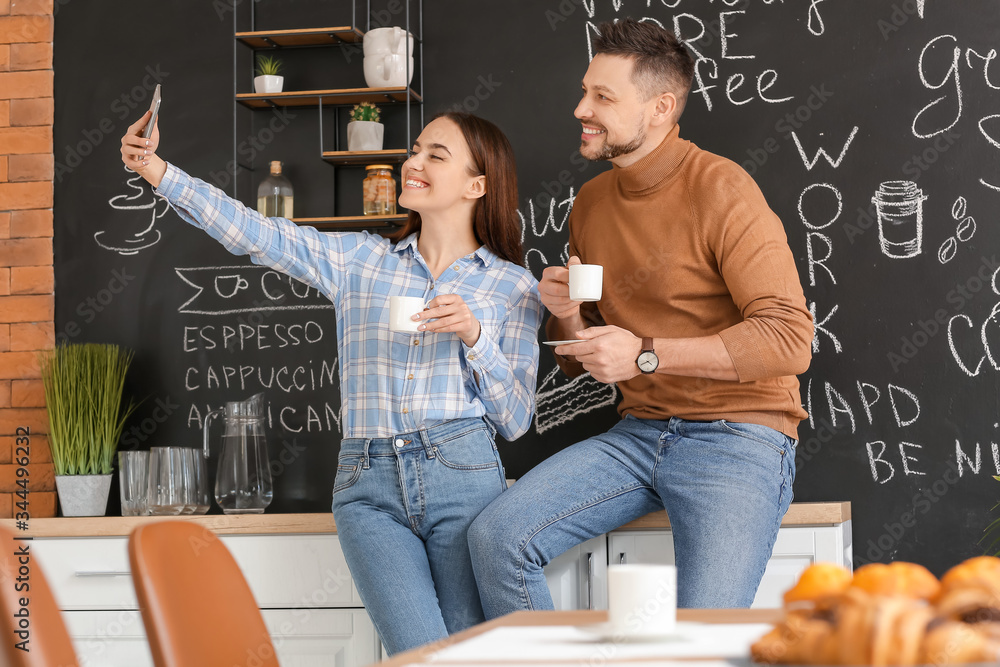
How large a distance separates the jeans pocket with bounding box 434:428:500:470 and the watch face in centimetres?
40

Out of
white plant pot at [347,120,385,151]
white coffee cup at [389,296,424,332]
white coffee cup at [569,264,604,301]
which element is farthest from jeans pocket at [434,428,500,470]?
white plant pot at [347,120,385,151]

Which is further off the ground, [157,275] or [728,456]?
[157,275]

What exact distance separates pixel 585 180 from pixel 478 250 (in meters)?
0.60

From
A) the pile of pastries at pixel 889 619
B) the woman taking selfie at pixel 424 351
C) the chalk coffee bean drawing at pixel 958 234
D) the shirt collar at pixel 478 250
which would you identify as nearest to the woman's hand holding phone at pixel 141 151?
the woman taking selfie at pixel 424 351

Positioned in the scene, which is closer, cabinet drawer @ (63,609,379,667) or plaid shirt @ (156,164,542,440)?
plaid shirt @ (156,164,542,440)

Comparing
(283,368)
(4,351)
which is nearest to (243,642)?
(283,368)

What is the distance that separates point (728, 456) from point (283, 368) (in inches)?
57.7

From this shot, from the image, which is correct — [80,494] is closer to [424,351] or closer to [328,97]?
[424,351]

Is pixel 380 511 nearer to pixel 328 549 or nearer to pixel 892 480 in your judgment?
pixel 328 549

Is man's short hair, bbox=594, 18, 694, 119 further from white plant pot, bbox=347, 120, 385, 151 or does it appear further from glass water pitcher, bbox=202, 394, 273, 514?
glass water pitcher, bbox=202, 394, 273, 514

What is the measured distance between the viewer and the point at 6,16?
3158 mm

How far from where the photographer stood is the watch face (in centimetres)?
210

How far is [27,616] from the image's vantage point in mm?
945

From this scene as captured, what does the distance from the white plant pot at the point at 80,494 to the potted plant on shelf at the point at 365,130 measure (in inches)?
48.6
